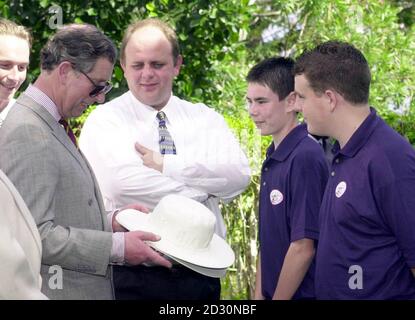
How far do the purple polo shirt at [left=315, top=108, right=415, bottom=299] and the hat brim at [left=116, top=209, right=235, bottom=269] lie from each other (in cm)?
53

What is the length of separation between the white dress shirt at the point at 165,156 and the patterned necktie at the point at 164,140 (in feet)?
0.07

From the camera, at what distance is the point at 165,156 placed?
205 inches

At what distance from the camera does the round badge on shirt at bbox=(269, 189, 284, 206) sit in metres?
5.14

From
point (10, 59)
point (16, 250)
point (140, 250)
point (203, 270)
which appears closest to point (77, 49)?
point (140, 250)

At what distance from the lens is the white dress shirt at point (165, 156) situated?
5137 mm

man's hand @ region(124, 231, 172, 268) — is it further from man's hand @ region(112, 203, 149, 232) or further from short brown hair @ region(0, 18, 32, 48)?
short brown hair @ region(0, 18, 32, 48)

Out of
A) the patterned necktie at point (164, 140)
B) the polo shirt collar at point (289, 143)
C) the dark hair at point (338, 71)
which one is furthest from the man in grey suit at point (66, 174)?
the polo shirt collar at point (289, 143)

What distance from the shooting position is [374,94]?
10930mm

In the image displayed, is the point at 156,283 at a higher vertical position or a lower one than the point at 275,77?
lower

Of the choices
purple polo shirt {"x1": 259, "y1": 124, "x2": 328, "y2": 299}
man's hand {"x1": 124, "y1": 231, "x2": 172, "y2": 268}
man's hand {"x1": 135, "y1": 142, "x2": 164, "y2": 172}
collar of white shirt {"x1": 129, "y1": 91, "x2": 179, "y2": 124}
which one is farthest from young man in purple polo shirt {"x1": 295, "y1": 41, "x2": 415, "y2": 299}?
collar of white shirt {"x1": 129, "y1": 91, "x2": 179, "y2": 124}

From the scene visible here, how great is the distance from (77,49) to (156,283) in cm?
117

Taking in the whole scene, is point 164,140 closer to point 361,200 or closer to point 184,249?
point 184,249

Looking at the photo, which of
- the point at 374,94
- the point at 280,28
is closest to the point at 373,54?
the point at 374,94

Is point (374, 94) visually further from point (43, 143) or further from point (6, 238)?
point (6, 238)
